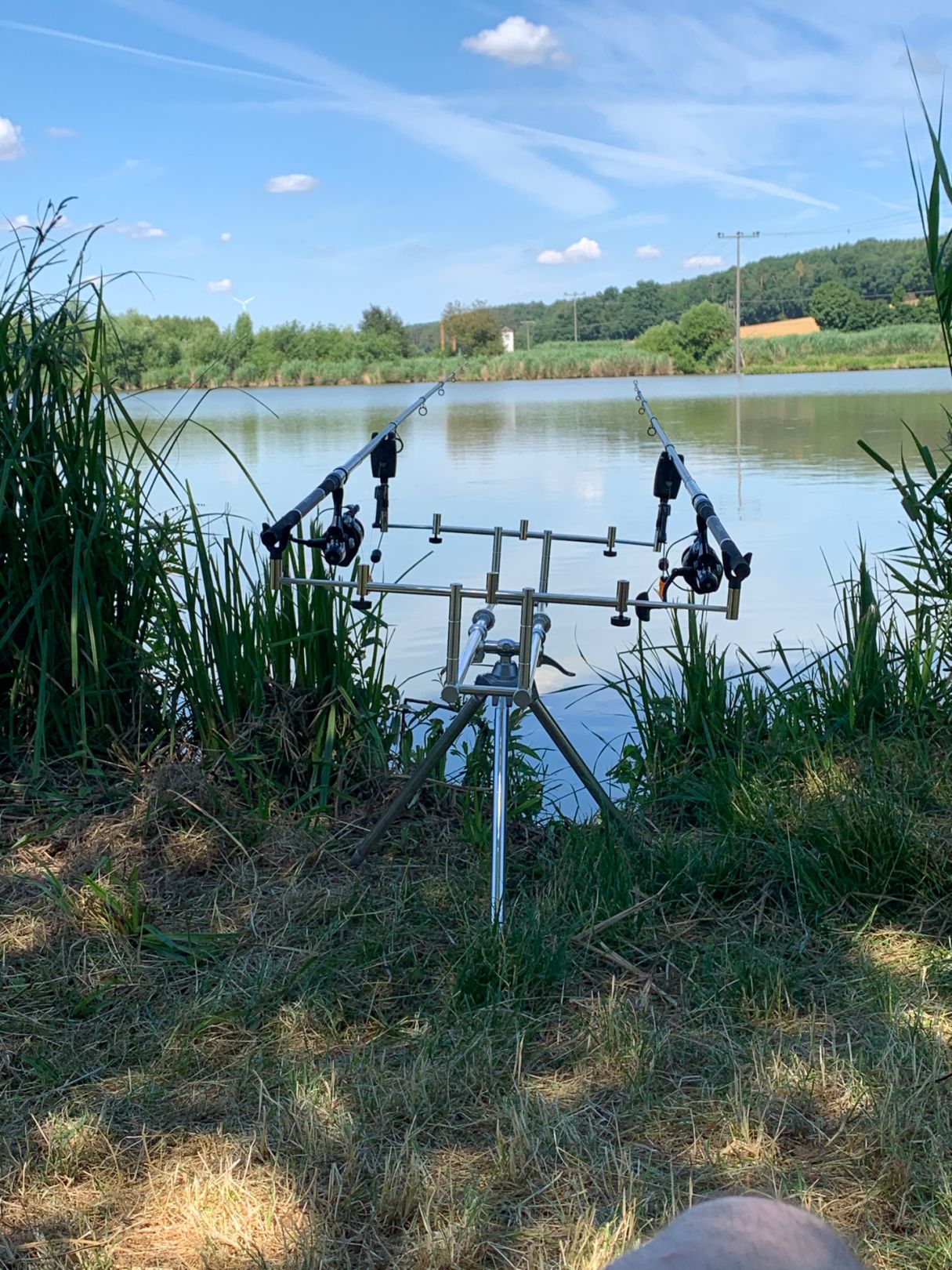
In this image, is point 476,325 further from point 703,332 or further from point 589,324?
point 703,332

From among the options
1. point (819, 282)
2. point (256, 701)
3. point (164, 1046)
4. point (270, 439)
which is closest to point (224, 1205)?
point (164, 1046)

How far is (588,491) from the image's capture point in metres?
8.76

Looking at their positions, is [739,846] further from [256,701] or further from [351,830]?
[256,701]

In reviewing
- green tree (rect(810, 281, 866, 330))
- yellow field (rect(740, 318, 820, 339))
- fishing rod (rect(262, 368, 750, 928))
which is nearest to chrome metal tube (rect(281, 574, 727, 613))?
fishing rod (rect(262, 368, 750, 928))

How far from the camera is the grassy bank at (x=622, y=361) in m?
27.4

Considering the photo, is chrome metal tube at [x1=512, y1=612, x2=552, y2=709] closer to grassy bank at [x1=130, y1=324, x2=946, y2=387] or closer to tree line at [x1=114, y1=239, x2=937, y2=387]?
tree line at [x1=114, y1=239, x2=937, y2=387]

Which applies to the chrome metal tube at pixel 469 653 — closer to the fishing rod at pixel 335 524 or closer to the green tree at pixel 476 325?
the fishing rod at pixel 335 524

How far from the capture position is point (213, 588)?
3.06 meters

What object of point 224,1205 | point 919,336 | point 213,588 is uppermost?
point 919,336

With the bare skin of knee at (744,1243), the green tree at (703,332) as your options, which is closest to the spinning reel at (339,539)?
the bare skin of knee at (744,1243)

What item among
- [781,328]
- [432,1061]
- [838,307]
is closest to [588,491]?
[432,1061]

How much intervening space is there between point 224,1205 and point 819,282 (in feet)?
129

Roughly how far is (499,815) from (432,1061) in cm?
50

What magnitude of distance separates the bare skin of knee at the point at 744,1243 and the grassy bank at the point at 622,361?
22.5 metres
